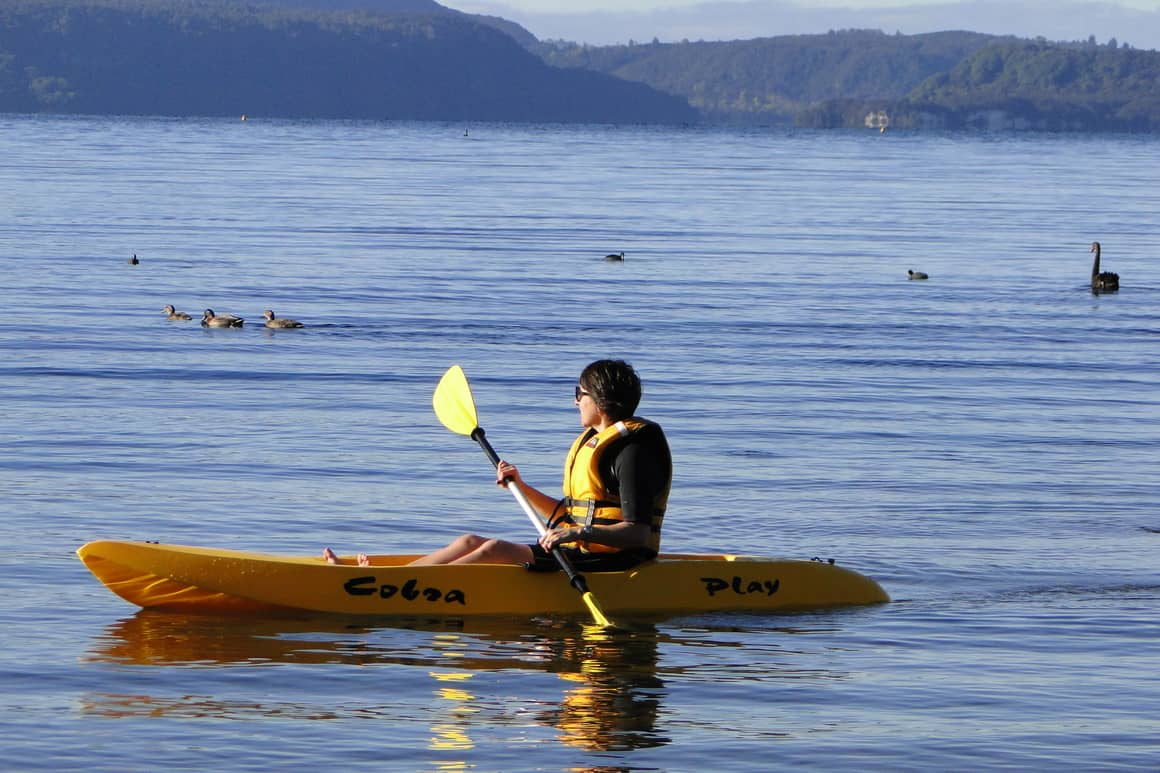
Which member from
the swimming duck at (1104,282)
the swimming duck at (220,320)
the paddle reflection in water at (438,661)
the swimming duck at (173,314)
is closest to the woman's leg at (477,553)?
the paddle reflection in water at (438,661)

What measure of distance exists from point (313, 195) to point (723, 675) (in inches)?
1839

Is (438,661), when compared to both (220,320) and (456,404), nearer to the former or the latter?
(456,404)

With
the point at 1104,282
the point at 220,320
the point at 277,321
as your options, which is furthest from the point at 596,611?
the point at 1104,282

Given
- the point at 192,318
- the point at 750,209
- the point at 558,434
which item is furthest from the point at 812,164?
the point at 558,434

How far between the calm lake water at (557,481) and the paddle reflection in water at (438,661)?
3 cm

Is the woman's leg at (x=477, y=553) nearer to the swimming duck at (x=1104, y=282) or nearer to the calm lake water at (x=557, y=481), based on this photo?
the calm lake water at (x=557, y=481)

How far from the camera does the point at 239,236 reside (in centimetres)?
3925

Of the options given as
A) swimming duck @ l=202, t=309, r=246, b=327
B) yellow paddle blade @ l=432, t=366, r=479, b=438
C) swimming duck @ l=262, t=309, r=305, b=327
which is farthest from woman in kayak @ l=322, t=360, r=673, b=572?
swimming duck @ l=202, t=309, r=246, b=327

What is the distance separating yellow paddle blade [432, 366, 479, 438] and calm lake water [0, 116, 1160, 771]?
36.2 inches

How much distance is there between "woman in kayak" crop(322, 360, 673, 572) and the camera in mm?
9586

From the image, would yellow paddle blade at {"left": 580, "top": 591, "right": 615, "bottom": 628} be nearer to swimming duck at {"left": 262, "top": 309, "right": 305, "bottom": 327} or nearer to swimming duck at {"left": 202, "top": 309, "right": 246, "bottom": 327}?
swimming duck at {"left": 262, "top": 309, "right": 305, "bottom": 327}

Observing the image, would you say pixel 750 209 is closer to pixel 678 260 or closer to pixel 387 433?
pixel 678 260

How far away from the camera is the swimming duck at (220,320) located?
2367 cm

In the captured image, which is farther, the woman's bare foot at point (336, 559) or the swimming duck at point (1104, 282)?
the swimming duck at point (1104, 282)
